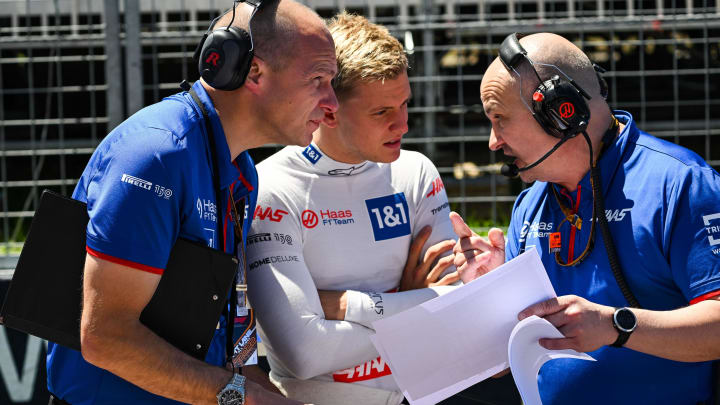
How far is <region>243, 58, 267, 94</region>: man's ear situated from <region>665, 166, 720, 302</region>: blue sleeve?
48.6 inches

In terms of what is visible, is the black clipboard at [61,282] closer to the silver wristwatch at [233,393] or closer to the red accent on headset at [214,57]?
the silver wristwatch at [233,393]

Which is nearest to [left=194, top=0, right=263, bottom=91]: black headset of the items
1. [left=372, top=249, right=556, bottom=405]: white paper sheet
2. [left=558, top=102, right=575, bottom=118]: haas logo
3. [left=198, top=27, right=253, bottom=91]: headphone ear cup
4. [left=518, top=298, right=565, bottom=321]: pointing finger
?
[left=198, top=27, right=253, bottom=91]: headphone ear cup

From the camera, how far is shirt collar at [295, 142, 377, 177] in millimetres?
2988

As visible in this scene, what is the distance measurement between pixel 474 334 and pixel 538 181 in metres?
0.67

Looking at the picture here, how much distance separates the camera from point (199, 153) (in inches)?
86.5

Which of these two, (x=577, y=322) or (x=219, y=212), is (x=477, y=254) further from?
(x=219, y=212)

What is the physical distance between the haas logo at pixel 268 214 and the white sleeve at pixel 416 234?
0.36m

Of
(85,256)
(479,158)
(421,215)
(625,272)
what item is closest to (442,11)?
(479,158)

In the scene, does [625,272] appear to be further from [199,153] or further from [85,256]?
[85,256]

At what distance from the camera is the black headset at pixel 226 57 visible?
2.27m

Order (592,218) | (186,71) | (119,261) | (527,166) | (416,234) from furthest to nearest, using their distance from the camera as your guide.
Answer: (186,71) → (416,234) → (527,166) → (592,218) → (119,261)

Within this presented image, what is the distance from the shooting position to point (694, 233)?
2.25 metres

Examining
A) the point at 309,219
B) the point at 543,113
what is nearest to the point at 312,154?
the point at 309,219

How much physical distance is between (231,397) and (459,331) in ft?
2.24
